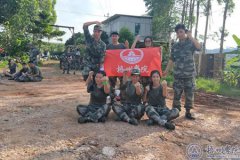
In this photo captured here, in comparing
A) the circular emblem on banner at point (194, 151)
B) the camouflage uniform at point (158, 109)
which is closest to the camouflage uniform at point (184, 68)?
the camouflage uniform at point (158, 109)

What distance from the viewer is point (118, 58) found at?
24.2 ft

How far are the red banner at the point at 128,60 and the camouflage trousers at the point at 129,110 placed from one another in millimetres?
1342

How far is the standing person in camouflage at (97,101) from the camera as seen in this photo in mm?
5903

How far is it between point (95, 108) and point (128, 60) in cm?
177

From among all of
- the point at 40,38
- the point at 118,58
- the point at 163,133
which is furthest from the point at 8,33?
the point at 163,133

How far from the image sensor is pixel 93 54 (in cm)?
682

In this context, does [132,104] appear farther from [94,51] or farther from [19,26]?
[19,26]

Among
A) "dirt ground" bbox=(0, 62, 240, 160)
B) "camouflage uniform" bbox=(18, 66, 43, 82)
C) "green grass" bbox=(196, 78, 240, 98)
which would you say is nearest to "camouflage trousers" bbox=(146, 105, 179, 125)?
"dirt ground" bbox=(0, 62, 240, 160)

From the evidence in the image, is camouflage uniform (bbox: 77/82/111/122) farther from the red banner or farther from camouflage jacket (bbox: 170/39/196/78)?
camouflage jacket (bbox: 170/39/196/78)

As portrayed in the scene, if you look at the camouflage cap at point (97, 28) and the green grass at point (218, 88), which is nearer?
the camouflage cap at point (97, 28)

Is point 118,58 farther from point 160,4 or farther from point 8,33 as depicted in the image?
point 160,4

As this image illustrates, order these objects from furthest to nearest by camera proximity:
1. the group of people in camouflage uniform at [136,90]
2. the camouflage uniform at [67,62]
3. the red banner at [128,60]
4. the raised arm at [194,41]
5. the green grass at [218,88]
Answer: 1. the camouflage uniform at [67,62]
2. the green grass at [218,88]
3. the red banner at [128,60]
4. the raised arm at [194,41]
5. the group of people in camouflage uniform at [136,90]

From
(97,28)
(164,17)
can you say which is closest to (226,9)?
(164,17)

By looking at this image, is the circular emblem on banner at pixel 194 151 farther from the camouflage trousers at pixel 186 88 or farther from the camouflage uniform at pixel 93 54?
the camouflage uniform at pixel 93 54
